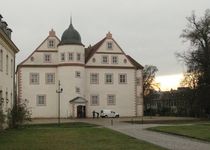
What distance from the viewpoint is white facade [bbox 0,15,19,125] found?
120ft

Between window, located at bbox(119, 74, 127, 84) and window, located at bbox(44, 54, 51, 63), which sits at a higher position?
window, located at bbox(44, 54, 51, 63)

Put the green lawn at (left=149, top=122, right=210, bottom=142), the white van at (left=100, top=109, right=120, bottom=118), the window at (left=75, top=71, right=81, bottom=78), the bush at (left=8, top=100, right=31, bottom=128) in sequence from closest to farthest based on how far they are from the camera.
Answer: the green lawn at (left=149, top=122, right=210, bottom=142), the bush at (left=8, top=100, right=31, bottom=128), the window at (left=75, top=71, right=81, bottom=78), the white van at (left=100, top=109, right=120, bottom=118)

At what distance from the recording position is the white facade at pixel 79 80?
7744 centimetres

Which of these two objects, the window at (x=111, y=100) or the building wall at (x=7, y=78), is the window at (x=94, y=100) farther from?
the building wall at (x=7, y=78)

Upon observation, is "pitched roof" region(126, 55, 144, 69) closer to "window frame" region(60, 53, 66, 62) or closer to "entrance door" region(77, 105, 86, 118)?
"entrance door" region(77, 105, 86, 118)

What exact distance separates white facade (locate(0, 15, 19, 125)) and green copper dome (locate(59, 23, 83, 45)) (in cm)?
3140

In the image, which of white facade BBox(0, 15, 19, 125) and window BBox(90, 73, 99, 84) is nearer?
white facade BBox(0, 15, 19, 125)

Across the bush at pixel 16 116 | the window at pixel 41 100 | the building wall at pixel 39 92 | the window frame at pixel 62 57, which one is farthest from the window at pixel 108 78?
the bush at pixel 16 116

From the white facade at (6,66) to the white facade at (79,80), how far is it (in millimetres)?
31176

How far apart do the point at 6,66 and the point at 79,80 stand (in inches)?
1504

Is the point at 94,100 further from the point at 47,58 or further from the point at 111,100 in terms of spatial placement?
the point at 47,58

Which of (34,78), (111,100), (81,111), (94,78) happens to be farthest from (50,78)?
(111,100)

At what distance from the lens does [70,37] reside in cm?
7825

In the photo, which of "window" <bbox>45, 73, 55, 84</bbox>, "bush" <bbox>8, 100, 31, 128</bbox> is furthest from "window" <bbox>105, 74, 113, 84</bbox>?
"bush" <bbox>8, 100, 31, 128</bbox>
